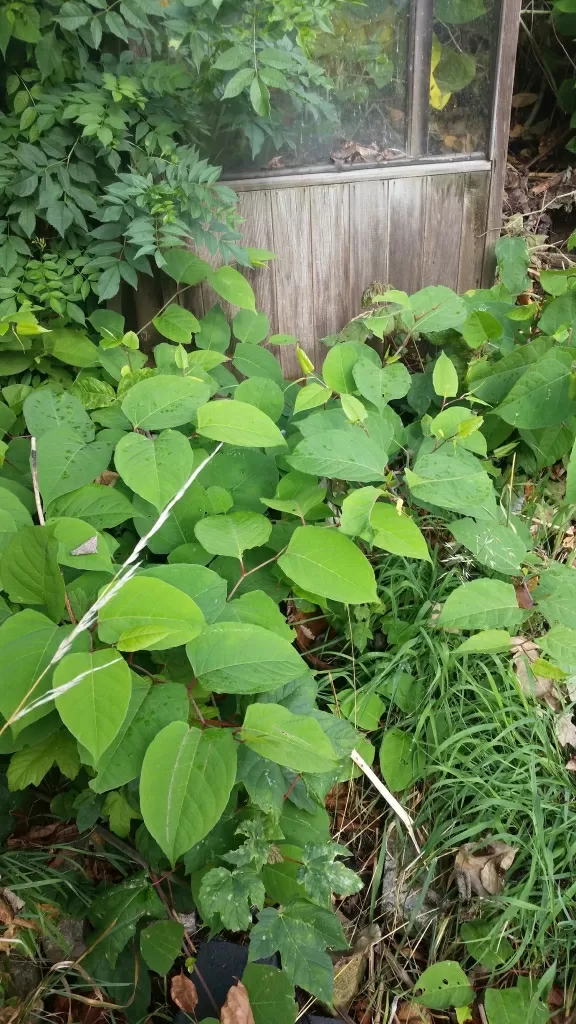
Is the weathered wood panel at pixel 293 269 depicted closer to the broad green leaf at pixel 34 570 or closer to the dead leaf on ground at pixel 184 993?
the broad green leaf at pixel 34 570

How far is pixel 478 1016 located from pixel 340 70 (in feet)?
8.29

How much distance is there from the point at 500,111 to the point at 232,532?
1.90 metres

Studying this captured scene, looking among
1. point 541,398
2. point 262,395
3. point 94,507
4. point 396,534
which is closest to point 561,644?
point 396,534

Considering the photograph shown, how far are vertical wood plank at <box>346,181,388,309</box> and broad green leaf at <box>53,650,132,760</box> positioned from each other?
1683 mm

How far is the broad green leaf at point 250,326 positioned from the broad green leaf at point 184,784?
1278 mm

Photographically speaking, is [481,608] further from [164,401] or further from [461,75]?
[461,75]

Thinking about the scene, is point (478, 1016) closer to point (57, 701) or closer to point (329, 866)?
point (329, 866)

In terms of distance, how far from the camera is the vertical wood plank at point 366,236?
2080 mm

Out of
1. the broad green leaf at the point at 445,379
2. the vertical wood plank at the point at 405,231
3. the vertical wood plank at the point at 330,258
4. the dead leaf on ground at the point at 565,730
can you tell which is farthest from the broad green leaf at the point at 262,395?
the dead leaf on ground at the point at 565,730

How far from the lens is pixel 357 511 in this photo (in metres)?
1.33

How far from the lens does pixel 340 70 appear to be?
1.97 meters

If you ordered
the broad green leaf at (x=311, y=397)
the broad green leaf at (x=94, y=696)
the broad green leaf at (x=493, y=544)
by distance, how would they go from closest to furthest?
1. the broad green leaf at (x=94, y=696)
2. the broad green leaf at (x=493, y=544)
3. the broad green leaf at (x=311, y=397)

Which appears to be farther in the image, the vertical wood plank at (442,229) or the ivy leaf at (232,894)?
the vertical wood plank at (442,229)

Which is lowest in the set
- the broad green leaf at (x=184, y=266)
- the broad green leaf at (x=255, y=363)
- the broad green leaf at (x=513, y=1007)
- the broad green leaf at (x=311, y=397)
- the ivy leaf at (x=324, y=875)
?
the broad green leaf at (x=513, y=1007)
